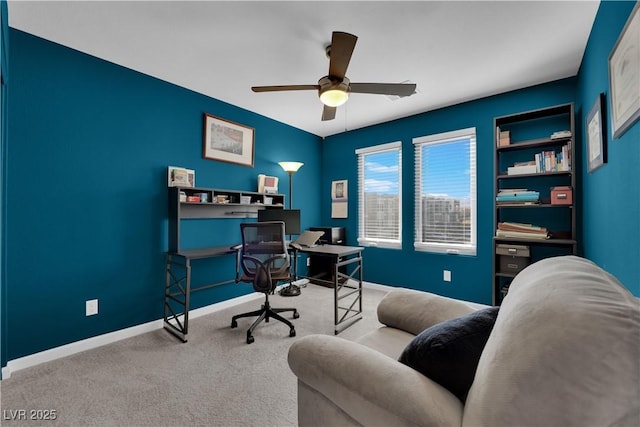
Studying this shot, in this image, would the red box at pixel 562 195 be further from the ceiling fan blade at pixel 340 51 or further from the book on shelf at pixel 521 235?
the ceiling fan blade at pixel 340 51

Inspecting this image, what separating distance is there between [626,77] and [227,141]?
A: 345cm

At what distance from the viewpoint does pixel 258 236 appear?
2.69 meters

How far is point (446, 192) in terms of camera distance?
11.6 ft

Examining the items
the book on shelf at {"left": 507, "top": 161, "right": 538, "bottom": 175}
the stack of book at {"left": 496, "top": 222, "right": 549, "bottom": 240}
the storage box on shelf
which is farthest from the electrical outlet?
the book on shelf at {"left": 507, "top": 161, "right": 538, "bottom": 175}

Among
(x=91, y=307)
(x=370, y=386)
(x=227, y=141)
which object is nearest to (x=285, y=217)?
(x=227, y=141)

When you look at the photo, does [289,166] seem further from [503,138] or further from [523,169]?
[523,169]

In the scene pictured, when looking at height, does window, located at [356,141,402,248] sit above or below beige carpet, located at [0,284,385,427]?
above

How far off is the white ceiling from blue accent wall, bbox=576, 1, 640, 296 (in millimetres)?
286

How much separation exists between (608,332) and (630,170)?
1357 mm

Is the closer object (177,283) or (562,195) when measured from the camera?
(562,195)

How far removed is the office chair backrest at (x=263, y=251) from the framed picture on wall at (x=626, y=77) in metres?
2.33

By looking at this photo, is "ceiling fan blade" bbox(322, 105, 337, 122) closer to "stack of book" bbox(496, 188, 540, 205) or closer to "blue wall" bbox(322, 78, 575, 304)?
"blue wall" bbox(322, 78, 575, 304)

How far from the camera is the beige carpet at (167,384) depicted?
155 cm

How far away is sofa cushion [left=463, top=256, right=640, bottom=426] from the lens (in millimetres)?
505
